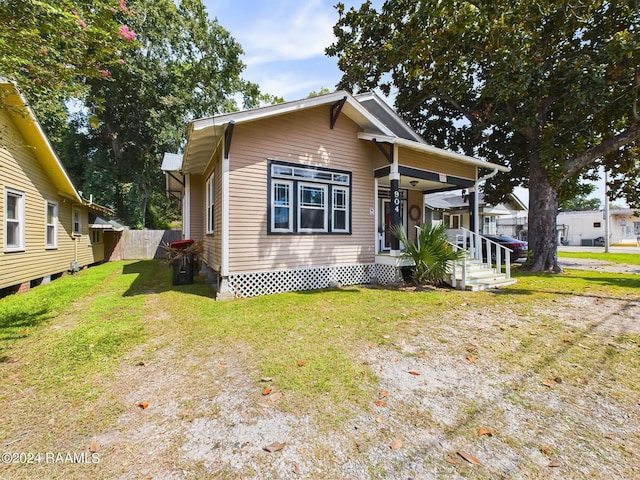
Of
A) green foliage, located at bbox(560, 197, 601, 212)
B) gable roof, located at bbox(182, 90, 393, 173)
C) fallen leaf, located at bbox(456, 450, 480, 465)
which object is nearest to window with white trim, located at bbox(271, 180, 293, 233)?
gable roof, located at bbox(182, 90, 393, 173)

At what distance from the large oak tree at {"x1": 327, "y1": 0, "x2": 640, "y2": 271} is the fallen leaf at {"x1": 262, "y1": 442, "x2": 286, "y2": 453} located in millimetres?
12222

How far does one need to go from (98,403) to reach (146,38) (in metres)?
28.2

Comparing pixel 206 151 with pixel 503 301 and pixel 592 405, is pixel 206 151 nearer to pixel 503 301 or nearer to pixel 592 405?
pixel 503 301

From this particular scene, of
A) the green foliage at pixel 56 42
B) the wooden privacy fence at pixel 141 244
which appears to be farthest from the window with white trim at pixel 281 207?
the wooden privacy fence at pixel 141 244

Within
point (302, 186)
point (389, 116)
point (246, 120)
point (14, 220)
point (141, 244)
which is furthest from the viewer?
point (141, 244)

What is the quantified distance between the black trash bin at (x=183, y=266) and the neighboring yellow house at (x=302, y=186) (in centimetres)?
73

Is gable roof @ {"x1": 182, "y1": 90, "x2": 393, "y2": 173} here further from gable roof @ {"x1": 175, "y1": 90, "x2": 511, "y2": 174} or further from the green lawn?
the green lawn

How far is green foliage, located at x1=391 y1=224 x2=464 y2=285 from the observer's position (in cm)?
859

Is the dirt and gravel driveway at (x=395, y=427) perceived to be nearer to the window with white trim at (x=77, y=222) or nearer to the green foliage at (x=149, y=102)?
the window with white trim at (x=77, y=222)

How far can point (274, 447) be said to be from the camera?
234 cm

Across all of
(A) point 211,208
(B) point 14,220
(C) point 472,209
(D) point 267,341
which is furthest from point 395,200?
(B) point 14,220

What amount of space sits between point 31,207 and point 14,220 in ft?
3.07

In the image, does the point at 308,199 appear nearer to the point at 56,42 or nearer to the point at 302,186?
the point at 302,186

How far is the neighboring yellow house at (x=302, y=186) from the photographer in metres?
7.44
